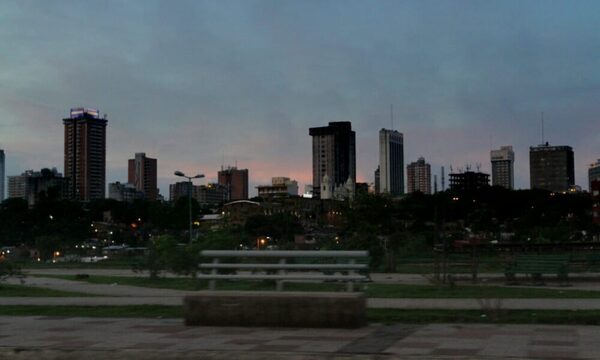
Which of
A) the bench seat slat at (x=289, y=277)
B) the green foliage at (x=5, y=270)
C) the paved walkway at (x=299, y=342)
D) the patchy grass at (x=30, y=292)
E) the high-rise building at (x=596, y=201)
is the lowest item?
the patchy grass at (x=30, y=292)

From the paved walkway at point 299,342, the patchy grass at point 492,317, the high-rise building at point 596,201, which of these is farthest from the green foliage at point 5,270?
the high-rise building at point 596,201

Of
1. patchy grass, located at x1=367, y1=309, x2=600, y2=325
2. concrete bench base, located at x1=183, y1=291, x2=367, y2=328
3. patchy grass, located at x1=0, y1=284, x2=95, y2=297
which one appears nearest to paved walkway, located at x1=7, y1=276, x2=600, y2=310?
patchy grass, located at x1=367, y1=309, x2=600, y2=325

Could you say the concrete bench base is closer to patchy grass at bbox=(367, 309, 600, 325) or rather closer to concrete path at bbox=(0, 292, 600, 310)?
patchy grass at bbox=(367, 309, 600, 325)

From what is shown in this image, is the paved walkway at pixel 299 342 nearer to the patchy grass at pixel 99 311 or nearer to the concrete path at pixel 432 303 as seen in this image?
the patchy grass at pixel 99 311

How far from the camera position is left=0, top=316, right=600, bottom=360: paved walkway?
26.7 feet

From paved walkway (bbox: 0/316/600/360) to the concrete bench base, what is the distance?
223 millimetres

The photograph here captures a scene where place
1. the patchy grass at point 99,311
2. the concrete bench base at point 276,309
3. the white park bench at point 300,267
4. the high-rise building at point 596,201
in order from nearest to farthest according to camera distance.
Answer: the concrete bench base at point 276,309
the white park bench at point 300,267
the patchy grass at point 99,311
the high-rise building at point 596,201

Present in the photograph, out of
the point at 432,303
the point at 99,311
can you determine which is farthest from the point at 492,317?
the point at 99,311

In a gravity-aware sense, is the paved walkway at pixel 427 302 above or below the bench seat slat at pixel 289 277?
below

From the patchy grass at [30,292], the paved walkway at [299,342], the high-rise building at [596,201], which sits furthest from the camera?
the high-rise building at [596,201]

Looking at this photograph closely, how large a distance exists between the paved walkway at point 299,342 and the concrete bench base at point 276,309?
0.73ft

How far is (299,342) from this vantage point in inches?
356

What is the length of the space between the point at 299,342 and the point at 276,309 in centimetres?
156

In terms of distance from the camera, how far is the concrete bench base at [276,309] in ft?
33.8
